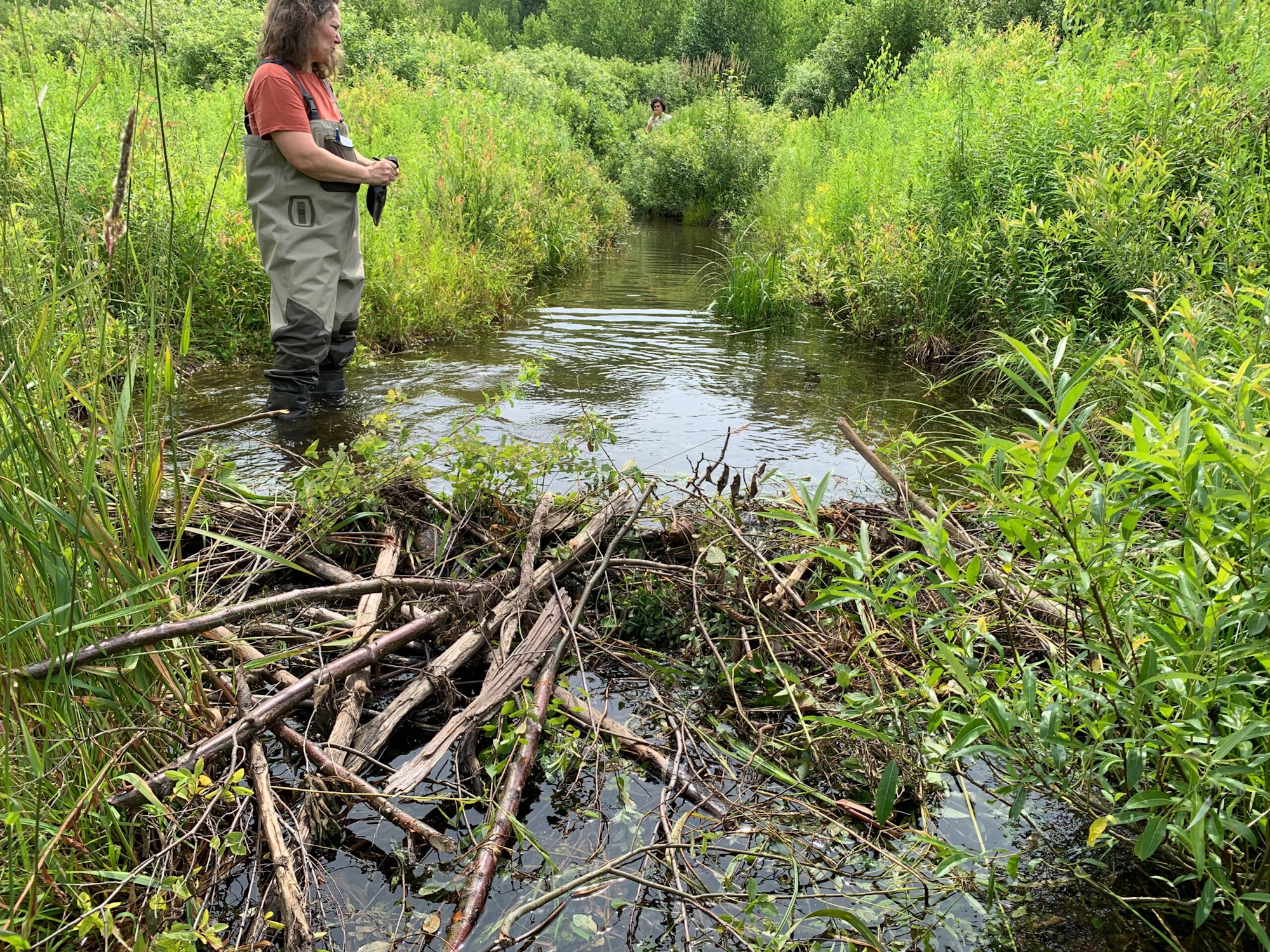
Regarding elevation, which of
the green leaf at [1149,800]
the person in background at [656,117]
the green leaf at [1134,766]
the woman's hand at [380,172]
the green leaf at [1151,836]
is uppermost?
the person in background at [656,117]

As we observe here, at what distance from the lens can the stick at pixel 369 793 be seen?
2066 mm

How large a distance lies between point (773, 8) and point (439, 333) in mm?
37597

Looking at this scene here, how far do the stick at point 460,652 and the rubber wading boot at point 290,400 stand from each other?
282 cm

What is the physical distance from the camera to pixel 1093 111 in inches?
241

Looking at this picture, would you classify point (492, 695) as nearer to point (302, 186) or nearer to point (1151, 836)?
point (1151, 836)

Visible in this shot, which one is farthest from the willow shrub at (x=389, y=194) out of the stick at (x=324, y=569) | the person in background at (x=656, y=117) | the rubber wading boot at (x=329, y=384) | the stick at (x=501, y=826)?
the person in background at (x=656, y=117)

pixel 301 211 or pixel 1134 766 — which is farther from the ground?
pixel 301 211

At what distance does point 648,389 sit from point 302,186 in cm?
289

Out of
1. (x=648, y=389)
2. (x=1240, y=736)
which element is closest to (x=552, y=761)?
(x=1240, y=736)

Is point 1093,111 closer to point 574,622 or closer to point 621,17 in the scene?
point 574,622

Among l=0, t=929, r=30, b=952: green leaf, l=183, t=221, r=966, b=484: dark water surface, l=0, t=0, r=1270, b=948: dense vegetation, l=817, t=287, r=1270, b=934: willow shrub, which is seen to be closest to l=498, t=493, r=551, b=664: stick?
l=0, t=0, r=1270, b=948: dense vegetation

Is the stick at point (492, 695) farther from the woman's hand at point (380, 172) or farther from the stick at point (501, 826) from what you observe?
the woman's hand at point (380, 172)

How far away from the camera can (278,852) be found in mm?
1894

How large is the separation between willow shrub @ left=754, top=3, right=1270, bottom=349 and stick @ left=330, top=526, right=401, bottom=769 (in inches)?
127
